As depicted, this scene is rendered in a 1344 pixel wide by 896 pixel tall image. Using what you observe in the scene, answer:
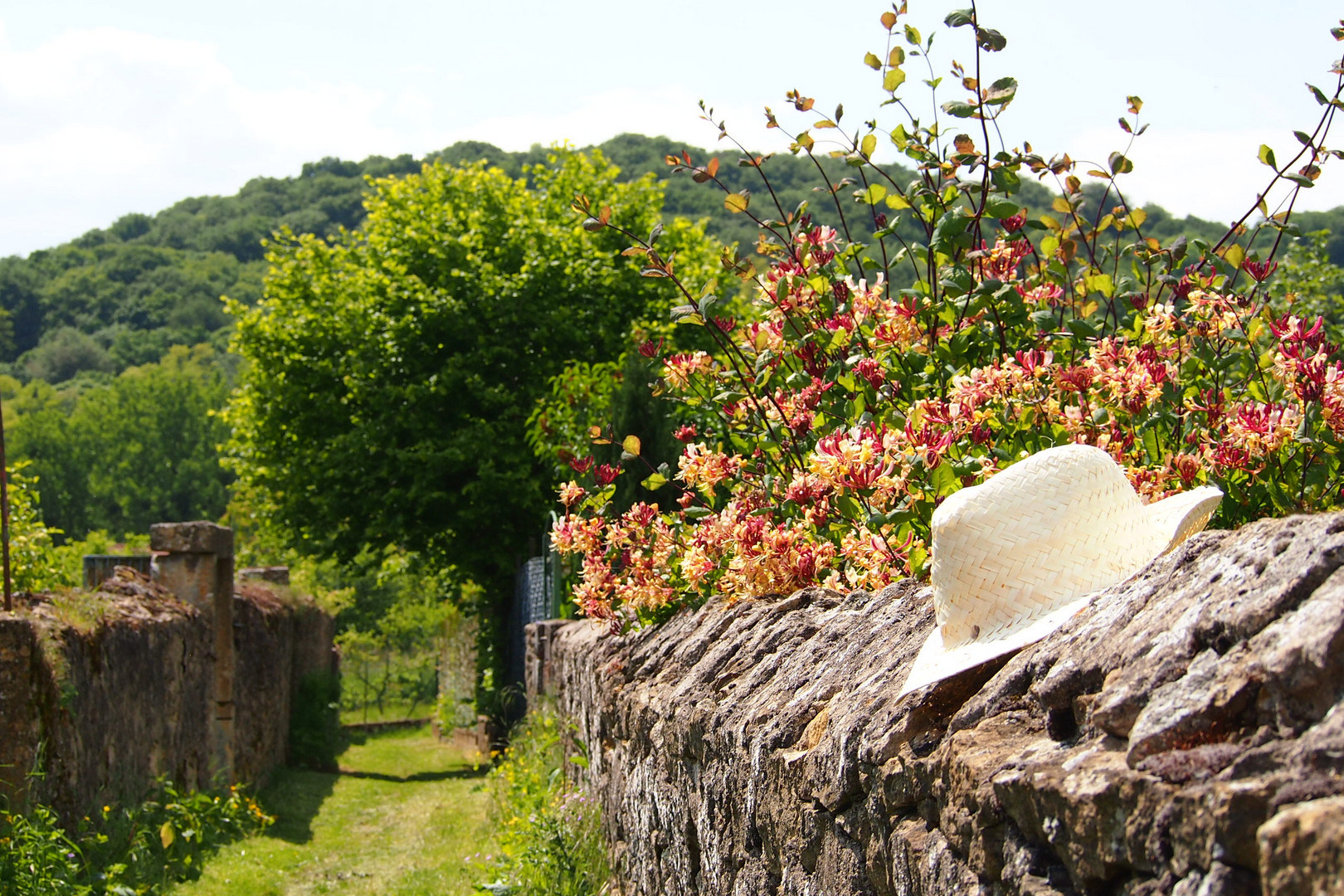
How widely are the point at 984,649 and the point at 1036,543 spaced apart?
0.86 feet

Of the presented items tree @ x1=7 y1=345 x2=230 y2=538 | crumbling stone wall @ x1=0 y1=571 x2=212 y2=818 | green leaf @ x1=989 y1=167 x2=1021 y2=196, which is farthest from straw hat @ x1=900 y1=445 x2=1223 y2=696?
tree @ x1=7 y1=345 x2=230 y2=538

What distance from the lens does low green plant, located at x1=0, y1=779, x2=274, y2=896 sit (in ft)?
19.3

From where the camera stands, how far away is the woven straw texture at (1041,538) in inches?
85.0

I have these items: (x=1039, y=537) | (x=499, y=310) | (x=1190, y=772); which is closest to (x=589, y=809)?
(x=1039, y=537)

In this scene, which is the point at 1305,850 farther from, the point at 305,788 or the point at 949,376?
the point at 305,788

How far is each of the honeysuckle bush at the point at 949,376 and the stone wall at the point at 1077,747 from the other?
561 millimetres

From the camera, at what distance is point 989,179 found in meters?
3.90

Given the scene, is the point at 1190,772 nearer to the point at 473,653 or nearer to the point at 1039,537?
the point at 1039,537

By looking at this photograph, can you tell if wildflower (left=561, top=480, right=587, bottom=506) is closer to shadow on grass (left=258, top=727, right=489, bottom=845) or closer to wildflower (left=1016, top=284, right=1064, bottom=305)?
wildflower (left=1016, top=284, right=1064, bottom=305)

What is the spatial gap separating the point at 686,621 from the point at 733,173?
61650 mm

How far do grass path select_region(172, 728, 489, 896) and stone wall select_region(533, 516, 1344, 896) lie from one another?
5.20 m

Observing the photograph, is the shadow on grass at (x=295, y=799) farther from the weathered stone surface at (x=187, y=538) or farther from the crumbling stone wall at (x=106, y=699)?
the weathered stone surface at (x=187, y=538)

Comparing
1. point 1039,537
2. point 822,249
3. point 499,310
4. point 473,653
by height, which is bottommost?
point 473,653

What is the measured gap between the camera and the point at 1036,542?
7.19ft
